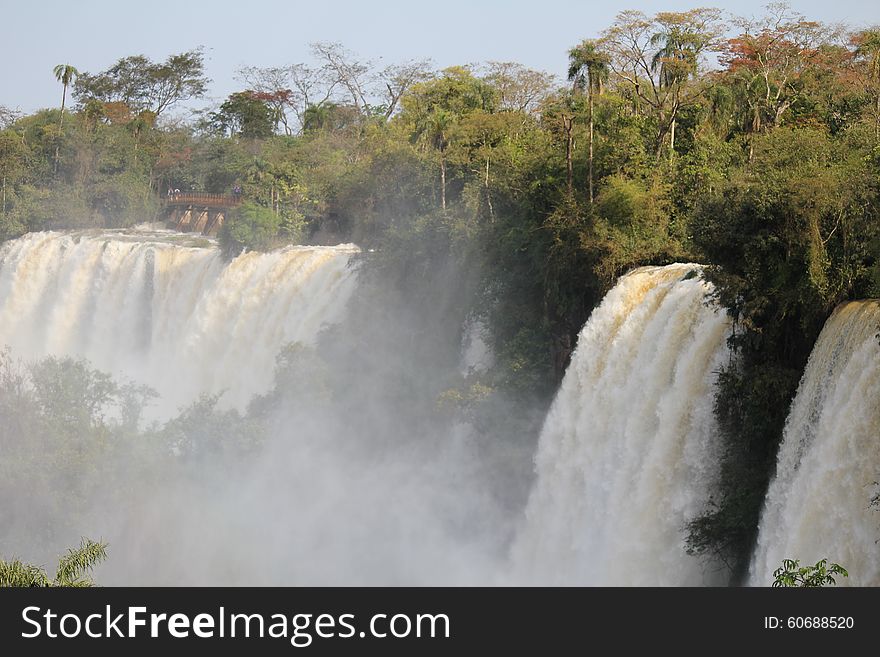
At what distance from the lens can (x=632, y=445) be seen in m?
18.9

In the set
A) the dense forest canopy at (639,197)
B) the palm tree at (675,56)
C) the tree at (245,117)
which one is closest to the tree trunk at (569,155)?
the dense forest canopy at (639,197)

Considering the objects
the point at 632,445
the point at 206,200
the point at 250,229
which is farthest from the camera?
the point at 206,200

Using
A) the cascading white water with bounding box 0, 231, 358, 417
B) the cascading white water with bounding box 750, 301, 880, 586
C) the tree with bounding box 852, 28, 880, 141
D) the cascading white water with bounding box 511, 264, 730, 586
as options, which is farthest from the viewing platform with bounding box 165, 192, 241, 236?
the cascading white water with bounding box 750, 301, 880, 586

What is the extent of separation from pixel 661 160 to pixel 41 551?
15959 millimetres

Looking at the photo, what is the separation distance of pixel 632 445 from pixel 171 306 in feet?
73.2

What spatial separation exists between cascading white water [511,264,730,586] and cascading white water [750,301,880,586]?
1.86 m

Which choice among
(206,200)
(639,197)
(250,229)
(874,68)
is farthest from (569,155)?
(206,200)

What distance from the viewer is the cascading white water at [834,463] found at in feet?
44.1

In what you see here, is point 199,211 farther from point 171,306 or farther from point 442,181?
point 442,181

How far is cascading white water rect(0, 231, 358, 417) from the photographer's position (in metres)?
32.2

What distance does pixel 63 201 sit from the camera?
5800cm

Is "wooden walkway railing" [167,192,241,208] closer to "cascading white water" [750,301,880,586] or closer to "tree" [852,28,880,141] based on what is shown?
"tree" [852,28,880,141]
